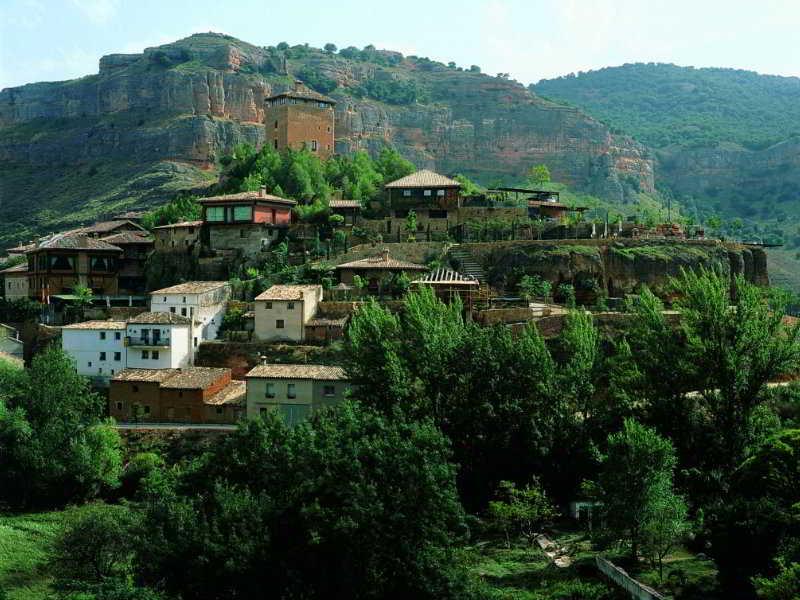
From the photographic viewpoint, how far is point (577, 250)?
218ft

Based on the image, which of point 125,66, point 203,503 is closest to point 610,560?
point 203,503

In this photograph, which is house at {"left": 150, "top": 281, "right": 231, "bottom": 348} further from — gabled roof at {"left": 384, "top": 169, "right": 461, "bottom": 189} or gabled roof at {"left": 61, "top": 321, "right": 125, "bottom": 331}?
gabled roof at {"left": 384, "top": 169, "right": 461, "bottom": 189}

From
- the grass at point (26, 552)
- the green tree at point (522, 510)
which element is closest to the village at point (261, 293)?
the grass at point (26, 552)

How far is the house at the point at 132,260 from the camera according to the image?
262 ft

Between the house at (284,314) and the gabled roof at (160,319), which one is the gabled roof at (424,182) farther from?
the gabled roof at (160,319)

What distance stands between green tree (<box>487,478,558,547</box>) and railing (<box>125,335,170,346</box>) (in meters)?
25.8

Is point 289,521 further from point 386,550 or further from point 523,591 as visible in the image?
point 523,591

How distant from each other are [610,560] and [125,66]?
456 ft

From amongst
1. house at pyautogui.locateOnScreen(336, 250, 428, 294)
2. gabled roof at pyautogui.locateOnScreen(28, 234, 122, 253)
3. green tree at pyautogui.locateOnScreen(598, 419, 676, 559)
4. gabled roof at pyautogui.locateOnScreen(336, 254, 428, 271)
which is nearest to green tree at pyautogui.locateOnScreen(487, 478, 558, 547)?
green tree at pyautogui.locateOnScreen(598, 419, 676, 559)

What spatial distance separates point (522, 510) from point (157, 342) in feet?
94.5

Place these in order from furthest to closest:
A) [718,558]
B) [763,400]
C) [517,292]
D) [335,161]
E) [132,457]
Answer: [335,161], [517,292], [132,457], [763,400], [718,558]

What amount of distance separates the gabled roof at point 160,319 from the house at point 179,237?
49.8 feet

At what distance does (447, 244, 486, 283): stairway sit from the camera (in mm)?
67312

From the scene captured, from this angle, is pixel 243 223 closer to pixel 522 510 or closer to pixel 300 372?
pixel 300 372
